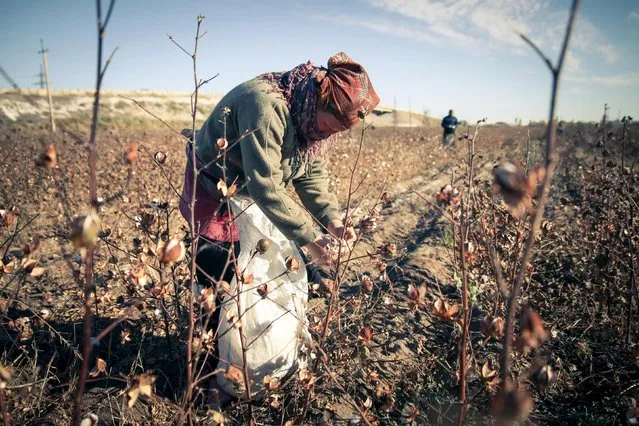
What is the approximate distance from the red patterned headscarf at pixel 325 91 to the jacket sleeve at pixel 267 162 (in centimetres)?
11

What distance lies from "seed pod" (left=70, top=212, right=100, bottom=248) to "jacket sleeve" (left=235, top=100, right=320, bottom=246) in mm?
944

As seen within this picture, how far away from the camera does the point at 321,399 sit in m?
1.70

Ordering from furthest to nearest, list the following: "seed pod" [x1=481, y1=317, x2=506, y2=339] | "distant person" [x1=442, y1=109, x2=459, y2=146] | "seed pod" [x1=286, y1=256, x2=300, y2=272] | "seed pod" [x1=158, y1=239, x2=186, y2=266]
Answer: "distant person" [x1=442, y1=109, x2=459, y2=146] → "seed pod" [x1=286, y1=256, x2=300, y2=272] → "seed pod" [x1=481, y1=317, x2=506, y2=339] → "seed pod" [x1=158, y1=239, x2=186, y2=266]

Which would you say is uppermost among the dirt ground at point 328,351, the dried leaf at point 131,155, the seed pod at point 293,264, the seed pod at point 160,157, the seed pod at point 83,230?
the dried leaf at point 131,155

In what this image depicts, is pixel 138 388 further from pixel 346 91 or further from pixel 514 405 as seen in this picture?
pixel 346 91

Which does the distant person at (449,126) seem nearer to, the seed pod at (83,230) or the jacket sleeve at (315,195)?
the jacket sleeve at (315,195)

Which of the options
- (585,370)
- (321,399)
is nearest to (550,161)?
(321,399)

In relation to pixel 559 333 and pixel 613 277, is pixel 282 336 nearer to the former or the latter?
pixel 559 333

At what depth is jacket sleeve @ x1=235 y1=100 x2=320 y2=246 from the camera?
1.55 metres

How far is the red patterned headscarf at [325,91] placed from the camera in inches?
63.1

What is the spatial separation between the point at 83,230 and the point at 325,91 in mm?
1247

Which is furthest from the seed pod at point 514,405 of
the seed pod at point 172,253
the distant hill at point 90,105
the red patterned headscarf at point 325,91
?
the distant hill at point 90,105

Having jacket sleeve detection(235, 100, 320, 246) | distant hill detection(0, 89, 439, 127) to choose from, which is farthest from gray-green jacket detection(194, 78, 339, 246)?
distant hill detection(0, 89, 439, 127)

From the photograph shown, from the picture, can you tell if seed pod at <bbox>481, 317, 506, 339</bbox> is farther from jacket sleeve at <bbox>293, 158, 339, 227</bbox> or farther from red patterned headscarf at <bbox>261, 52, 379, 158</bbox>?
jacket sleeve at <bbox>293, 158, 339, 227</bbox>
